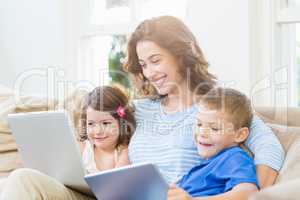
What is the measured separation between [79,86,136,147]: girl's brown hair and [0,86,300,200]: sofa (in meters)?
0.19

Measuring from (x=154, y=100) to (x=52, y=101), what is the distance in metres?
0.61

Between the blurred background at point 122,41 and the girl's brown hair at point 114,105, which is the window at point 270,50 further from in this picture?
the girl's brown hair at point 114,105

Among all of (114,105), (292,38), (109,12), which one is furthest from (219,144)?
(109,12)

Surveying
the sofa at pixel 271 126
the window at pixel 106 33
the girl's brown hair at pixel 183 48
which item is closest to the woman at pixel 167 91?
the girl's brown hair at pixel 183 48

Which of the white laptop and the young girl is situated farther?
the young girl

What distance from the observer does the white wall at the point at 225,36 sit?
7.73ft

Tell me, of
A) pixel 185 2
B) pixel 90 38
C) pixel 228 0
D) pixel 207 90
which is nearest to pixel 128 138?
pixel 207 90

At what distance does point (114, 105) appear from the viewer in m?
1.83

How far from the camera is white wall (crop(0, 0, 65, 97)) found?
10.4 ft

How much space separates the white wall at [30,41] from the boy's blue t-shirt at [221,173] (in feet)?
5.79

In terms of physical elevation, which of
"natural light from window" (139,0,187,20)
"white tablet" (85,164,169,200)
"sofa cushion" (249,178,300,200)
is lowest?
"white tablet" (85,164,169,200)

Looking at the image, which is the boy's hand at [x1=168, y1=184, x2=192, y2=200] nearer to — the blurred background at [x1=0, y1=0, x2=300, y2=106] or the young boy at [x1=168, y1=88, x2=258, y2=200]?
the young boy at [x1=168, y1=88, x2=258, y2=200]

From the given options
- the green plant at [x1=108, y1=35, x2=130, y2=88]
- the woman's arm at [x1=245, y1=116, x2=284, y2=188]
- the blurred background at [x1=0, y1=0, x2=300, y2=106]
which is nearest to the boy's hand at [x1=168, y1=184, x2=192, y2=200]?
the woman's arm at [x1=245, y1=116, x2=284, y2=188]

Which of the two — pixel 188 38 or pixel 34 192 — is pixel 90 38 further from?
pixel 34 192
